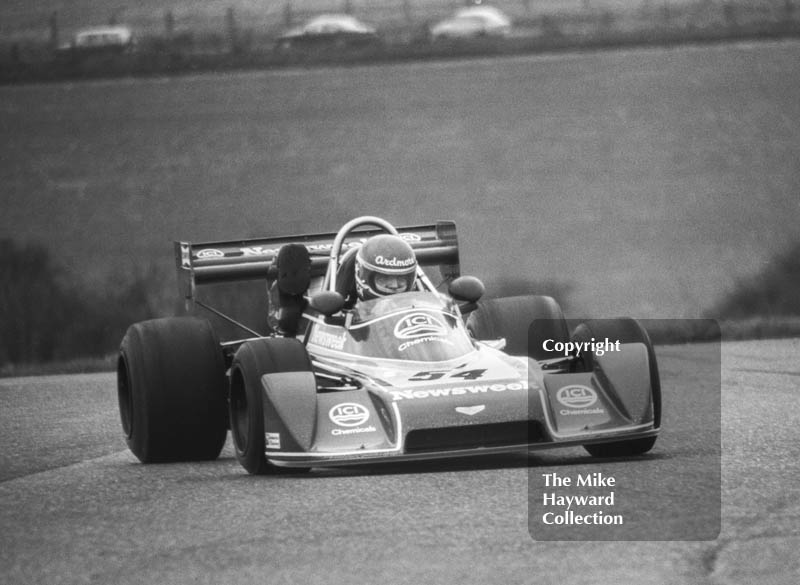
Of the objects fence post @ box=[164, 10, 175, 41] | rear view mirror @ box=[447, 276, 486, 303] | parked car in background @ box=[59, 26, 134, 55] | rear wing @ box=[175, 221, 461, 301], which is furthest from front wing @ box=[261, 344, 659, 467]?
fence post @ box=[164, 10, 175, 41]

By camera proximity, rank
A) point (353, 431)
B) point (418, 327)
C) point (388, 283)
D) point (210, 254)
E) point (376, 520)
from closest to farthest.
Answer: point (376, 520), point (353, 431), point (418, 327), point (388, 283), point (210, 254)

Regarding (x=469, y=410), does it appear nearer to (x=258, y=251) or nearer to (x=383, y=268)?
(x=383, y=268)

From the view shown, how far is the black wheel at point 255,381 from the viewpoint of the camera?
9453mm

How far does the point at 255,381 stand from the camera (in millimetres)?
9547

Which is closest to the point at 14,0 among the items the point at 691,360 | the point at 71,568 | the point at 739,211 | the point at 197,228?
the point at 197,228

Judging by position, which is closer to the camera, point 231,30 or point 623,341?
point 623,341

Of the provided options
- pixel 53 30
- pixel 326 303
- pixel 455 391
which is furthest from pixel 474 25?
pixel 455 391

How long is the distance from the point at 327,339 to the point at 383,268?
22.1 inches

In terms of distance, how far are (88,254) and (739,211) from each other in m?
11.0

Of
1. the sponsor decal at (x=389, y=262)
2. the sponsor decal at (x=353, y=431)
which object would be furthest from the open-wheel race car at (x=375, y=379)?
the sponsor decal at (x=389, y=262)

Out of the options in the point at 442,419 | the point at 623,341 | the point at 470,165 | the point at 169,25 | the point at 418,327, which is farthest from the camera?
the point at 169,25

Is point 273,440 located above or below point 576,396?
below

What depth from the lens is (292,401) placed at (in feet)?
30.6

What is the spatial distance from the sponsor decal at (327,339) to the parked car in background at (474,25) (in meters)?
25.8
